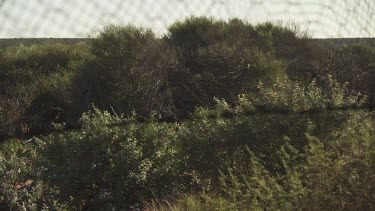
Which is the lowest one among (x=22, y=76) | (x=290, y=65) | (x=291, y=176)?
(x=291, y=176)

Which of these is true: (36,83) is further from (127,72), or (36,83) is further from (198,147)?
(198,147)

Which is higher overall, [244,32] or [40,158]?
[244,32]

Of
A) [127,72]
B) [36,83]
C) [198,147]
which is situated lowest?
[198,147]

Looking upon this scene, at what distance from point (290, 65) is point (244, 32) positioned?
4010mm

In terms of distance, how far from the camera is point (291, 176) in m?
5.33

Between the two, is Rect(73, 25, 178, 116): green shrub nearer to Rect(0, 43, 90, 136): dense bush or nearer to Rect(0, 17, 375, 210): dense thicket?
Rect(0, 17, 375, 210): dense thicket

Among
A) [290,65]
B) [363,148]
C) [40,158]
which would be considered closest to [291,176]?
[363,148]

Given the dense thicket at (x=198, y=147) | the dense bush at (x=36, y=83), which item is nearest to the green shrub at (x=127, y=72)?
the dense thicket at (x=198, y=147)

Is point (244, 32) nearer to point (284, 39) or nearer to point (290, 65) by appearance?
point (284, 39)

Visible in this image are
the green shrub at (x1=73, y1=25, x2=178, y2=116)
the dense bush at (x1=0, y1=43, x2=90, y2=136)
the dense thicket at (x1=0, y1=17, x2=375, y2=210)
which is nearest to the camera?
the dense thicket at (x1=0, y1=17, x2=375, y2=210)

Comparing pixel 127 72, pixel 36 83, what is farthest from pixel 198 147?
pixel 36 83

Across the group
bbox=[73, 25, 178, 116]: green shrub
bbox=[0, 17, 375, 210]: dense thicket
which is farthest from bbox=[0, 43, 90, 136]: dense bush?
bbox=[73, 25, 178, 116]: green shrub

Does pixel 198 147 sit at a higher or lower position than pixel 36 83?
lower

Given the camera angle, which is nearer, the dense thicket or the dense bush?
the dense thicket
